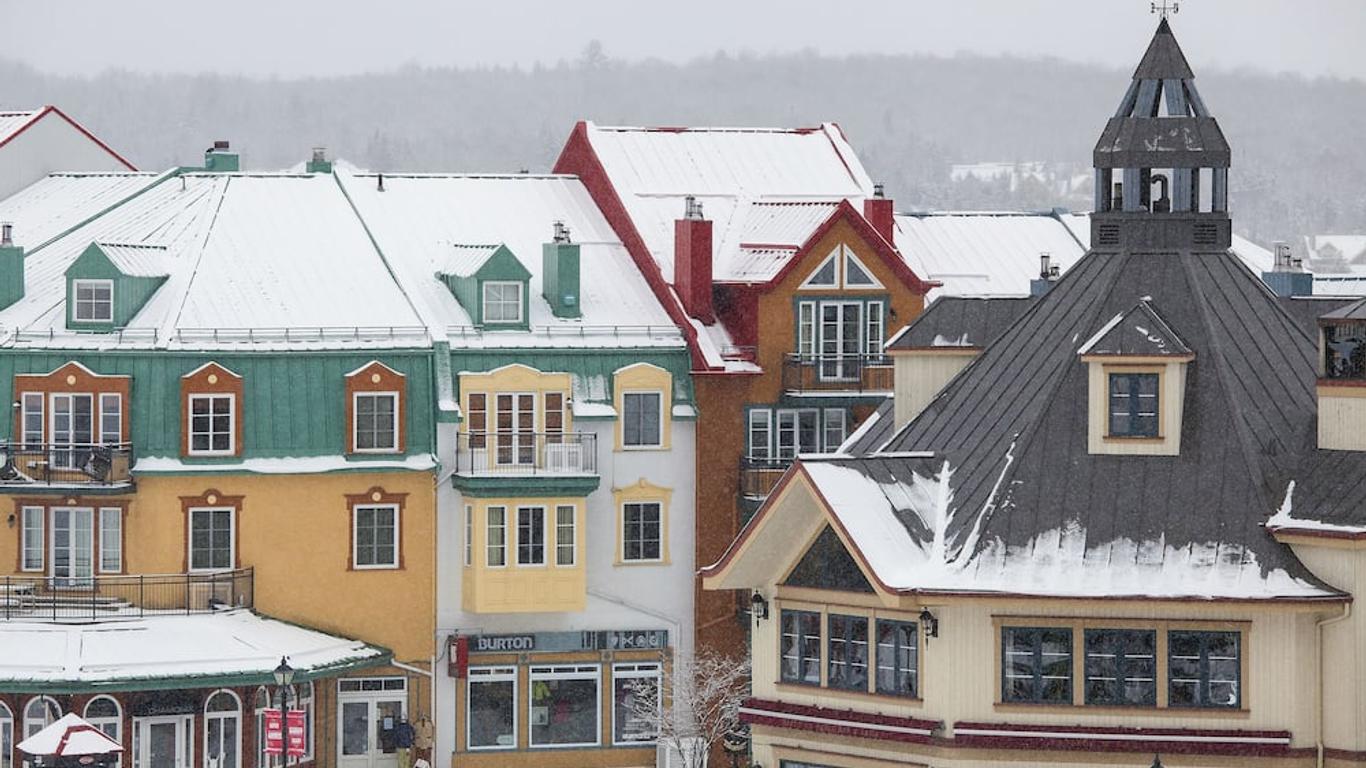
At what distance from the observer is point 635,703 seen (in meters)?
84.0

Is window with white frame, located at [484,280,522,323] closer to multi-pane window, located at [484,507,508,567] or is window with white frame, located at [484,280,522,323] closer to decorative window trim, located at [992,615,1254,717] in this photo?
multi-pane window, located at [484,507,508,567]

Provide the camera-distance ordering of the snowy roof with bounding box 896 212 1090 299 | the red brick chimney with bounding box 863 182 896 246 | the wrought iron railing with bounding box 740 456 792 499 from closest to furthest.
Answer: the wrought iron railing with bounding box 740 456 792 499, the red brick chimney with bounding box 863 182 896 246, the snowy roof with bounding box 896 212 1090 299

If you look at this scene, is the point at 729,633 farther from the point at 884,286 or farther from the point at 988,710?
the point at 988,710

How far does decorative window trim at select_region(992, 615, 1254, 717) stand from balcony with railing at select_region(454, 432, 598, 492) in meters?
31.0

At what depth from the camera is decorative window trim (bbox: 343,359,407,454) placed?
270ft

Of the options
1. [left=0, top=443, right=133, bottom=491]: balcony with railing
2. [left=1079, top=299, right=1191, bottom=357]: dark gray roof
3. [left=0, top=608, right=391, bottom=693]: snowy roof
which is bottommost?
[left=0, top=608, right=391, bottom=693]: snowy roof

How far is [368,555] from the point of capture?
272 ft

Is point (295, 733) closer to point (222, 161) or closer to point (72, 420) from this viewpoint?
point (72, 420)

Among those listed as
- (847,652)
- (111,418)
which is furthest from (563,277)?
(847,652)

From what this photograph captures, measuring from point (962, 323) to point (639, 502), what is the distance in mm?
24909

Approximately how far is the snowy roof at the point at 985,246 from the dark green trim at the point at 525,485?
1398cm

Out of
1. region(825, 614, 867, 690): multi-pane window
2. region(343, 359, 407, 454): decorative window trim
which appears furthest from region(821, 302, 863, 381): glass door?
region(825, 614, 867, 690): multi-pane window

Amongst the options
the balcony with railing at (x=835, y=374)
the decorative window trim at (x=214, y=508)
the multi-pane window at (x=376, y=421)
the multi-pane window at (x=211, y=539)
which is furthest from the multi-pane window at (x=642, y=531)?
the multi-pane window at (x=211, y=539)

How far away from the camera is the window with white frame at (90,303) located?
82125 mm
